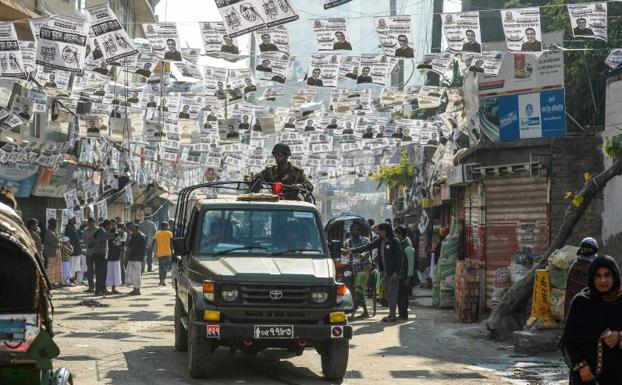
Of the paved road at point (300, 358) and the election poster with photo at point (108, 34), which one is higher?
the election poster with photo at point (108, 34)

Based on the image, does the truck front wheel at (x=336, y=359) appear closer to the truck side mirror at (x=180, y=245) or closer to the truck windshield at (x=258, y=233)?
the truck windshield at (x=258, y=233)

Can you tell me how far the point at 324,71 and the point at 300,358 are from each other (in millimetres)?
9566

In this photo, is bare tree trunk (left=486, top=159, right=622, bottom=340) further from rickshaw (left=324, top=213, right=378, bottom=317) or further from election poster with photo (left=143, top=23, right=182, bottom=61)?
election poster with photo (left=143, top=23, right=182, bottom=61)

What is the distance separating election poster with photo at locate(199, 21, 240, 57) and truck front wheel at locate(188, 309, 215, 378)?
27.5ft

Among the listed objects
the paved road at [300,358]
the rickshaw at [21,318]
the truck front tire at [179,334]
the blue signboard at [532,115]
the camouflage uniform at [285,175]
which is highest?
the blue signboard at [532,115]

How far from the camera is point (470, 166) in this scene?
933 inches

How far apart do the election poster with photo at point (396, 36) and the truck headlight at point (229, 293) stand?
8245mm

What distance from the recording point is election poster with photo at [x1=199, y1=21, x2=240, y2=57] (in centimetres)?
1959

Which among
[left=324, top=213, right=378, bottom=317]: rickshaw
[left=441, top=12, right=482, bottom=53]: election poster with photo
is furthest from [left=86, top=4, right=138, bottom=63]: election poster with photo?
[left=441, top=12, right=482, bottom=53]: election poster with photo

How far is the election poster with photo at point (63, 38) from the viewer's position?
18.4m

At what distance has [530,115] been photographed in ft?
72.7

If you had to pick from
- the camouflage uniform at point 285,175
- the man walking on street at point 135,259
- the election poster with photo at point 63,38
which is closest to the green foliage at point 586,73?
the man walking on street at point 135,259

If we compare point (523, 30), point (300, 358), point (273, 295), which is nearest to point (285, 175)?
point (300, 358)

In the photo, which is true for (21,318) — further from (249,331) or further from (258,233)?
(258,233)
